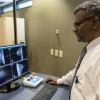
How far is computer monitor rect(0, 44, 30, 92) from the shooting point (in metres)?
1.23

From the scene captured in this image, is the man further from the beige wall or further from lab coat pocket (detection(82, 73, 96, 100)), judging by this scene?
the beige wall

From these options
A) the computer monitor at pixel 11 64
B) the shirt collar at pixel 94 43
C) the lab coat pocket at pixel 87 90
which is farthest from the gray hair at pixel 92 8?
the computer monitor at pixel 11 64

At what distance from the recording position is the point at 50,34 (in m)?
2.74

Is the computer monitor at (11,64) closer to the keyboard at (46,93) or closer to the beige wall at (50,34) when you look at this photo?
the keyboard at (46,93)

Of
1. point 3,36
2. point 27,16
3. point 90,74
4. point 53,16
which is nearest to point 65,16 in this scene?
point 53,16

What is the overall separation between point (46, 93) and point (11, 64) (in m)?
0.48

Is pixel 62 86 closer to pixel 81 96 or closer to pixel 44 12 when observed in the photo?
pixel 81 96

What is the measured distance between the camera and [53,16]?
104 inches

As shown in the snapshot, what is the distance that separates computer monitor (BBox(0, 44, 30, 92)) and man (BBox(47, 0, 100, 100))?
0.67 metres

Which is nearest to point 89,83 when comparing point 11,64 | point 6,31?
point 11,64

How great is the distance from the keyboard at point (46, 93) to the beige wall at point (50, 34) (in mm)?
1192

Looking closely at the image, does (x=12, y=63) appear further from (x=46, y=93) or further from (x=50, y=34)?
(x=50, y=34)

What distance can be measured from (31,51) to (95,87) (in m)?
2.49

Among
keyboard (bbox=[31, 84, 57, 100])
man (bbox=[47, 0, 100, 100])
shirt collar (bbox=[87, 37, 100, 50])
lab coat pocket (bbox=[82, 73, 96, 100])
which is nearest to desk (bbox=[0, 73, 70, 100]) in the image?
keyboard (bbox=[31, 84, 57, 100])
